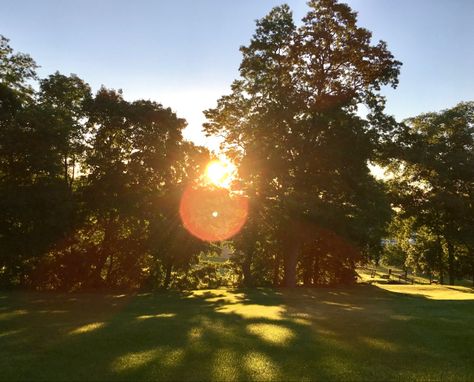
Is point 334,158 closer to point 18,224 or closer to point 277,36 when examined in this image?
point 277,36

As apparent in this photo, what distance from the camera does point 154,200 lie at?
35625 mm

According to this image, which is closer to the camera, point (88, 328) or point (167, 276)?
point (88, 328)

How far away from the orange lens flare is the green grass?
16.4 m

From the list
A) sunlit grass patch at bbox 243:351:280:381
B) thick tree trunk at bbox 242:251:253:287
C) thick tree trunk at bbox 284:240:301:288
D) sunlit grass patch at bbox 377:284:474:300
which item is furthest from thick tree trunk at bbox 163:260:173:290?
sunlit grass patch at bbox 243:351:280:381

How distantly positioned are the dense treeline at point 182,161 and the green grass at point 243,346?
13409 millimetres

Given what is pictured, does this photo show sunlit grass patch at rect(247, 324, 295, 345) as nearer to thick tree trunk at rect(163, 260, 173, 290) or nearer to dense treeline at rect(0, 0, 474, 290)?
dense treeline at rect(0, 0, 474, 290)

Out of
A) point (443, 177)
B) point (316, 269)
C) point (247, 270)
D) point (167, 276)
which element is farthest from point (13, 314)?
point (443, 177)

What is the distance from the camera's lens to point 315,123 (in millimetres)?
31891

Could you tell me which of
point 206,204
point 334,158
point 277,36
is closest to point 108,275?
point 206,204

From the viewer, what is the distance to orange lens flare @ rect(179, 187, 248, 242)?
3428 centimetres

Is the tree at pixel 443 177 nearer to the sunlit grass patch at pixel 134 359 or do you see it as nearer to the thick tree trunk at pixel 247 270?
the thick tree trunk at pixel 247 270

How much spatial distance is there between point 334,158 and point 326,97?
16.5ft

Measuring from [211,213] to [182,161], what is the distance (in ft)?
19.8

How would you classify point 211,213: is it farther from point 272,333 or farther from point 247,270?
point 272,333
